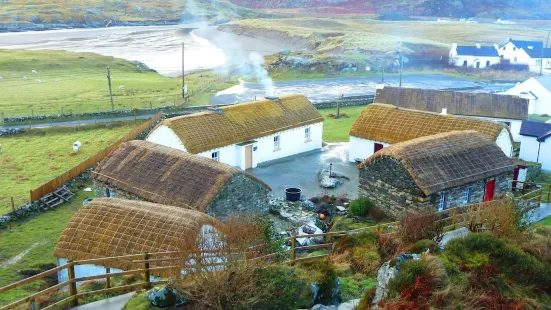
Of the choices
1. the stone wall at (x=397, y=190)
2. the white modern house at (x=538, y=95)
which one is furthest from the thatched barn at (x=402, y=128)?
the white modern house at (x=538, y=95)

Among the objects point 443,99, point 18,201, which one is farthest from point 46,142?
point 443,99

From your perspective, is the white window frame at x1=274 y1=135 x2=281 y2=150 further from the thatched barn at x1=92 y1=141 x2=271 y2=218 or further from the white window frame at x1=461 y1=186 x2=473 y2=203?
the white window frame at x1=461 y1=186 x2=473 y2=203

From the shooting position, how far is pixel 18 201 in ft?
93.1

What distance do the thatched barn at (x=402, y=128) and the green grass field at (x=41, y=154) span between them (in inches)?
769

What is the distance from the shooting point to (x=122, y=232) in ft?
61.2

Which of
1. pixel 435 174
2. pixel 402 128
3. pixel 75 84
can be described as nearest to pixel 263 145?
pixel 402 128

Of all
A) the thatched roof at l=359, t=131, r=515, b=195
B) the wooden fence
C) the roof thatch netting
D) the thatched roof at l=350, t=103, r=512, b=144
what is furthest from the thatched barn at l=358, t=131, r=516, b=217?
the roof thatch netting

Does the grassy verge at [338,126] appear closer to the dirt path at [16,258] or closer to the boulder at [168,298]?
the dirt path at [16,258]

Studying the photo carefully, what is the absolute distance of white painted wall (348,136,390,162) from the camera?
35812mm

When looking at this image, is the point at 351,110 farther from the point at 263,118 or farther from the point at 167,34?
the point at 167,34

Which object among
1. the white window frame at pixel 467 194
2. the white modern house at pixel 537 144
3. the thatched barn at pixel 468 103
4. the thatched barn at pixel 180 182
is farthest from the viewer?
the thatched barn at pixel 468 103

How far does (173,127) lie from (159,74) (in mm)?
51860

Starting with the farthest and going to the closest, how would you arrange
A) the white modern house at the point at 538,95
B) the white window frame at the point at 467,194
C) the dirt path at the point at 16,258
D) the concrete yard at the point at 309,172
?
the white modern house at the point at 538,95 → the concrete yard at the point at 309,172 → the white window frame at the point at 467,194 → the dirt path at the point at 16,258

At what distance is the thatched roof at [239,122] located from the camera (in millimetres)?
32281
